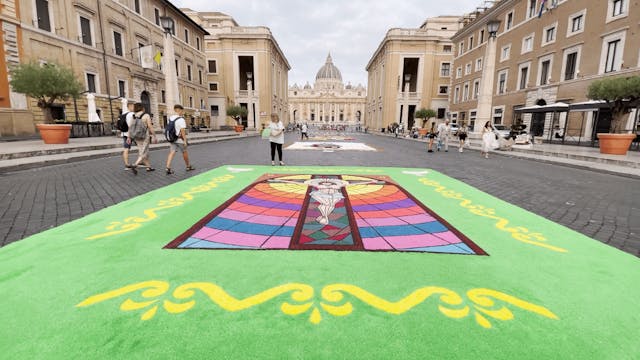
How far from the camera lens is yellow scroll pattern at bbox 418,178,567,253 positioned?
3516 millimetres

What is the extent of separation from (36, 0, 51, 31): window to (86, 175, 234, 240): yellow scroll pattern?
20992 mm

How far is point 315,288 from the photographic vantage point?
2436 millimetres

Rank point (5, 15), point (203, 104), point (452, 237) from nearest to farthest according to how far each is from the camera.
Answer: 1. point (452, 237)
2. point (5, 15)
3. point (203, 104)

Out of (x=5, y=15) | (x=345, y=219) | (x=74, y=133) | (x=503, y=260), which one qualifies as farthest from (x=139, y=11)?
(x=503, y=260)

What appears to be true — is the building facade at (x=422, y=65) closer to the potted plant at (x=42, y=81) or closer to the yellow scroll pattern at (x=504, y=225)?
the potted plant at (x=42, y=81)

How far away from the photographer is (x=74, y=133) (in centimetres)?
1711

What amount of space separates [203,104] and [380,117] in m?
30.1

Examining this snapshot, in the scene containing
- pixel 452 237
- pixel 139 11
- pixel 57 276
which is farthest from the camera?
pixel 139 11

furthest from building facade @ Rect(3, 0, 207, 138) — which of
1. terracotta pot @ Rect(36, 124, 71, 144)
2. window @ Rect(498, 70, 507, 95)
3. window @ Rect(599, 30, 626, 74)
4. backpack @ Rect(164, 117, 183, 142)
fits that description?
window @ Rect(498, 70, 507, 95)

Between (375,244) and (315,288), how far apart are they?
1133 mm

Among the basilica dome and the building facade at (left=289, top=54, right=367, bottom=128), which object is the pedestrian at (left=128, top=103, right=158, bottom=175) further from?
the basilica dome

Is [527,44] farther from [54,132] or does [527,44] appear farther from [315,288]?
[54,132]

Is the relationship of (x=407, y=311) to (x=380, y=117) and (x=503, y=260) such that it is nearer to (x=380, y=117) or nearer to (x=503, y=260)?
(x=503, y=260)

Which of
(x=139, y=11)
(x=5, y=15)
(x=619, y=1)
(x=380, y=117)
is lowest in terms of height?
(x=380, y=117)
